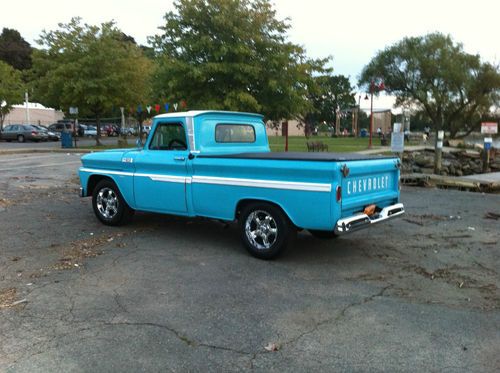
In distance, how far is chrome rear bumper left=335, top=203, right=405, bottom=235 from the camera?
5406mm

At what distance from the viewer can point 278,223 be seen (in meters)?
5.80

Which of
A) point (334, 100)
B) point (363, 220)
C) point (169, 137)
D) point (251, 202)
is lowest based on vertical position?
point (363, 220)

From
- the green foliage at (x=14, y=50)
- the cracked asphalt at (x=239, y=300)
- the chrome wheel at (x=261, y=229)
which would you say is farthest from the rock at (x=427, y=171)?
the green foliage at (x=14, y=50)

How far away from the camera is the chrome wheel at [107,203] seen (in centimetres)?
779

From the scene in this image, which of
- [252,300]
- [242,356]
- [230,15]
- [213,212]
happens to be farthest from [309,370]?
[230,15]

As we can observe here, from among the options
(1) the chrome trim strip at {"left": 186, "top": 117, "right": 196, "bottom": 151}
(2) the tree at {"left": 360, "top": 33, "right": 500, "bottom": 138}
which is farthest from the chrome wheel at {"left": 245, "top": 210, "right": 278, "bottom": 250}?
(2) the tree at {"left": 360, "top": 33, "right": 500, "bottom": 138}

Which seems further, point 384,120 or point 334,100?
point 334,100

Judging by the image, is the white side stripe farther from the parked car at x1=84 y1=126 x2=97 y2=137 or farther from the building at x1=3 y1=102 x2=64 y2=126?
the building at x1=3 y1=102 x2=64 y2=126

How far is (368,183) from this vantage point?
607 centimetres

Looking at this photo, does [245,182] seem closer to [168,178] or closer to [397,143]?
[168,178]

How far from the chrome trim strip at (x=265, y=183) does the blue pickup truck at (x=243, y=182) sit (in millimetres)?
11

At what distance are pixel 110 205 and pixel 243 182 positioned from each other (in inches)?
112

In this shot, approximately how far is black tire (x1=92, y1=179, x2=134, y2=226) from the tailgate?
Answer: 12.1 ft

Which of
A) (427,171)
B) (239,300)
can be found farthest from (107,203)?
(427,171)
